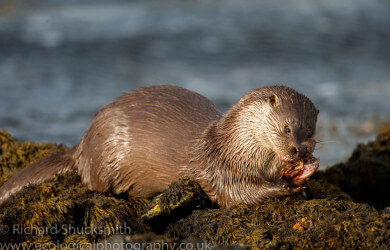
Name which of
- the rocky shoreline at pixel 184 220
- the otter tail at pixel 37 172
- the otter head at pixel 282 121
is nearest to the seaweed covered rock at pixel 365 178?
the rocky shoreline at pixel 184 220

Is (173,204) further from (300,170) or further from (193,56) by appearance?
(193,56)

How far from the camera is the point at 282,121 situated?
3342mm

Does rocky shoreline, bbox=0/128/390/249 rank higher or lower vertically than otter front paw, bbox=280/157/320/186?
lower

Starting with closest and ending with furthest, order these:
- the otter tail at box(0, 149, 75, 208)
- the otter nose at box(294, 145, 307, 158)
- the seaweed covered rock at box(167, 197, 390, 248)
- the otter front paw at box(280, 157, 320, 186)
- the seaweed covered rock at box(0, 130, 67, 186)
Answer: the seaweed covered rock at box(167, 197, 390, 248)
the otter nose at box(294, 145, 307, 158)
the otter front paw at box(280, 157, 320, 186)
the otter tail at box(0, 149, 75, 208)
the seaweed covered rock at box(0, 130, 67, 186)

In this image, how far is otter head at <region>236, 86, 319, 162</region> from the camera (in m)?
3.29

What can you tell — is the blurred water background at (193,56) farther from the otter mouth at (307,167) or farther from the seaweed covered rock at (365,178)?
the otter mouth at (307,167)

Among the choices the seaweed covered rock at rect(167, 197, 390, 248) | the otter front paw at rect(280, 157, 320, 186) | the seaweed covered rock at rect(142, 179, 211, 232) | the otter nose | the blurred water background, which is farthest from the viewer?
the blurred water background

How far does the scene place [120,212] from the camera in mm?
3488

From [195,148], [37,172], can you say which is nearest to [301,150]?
[195,148]

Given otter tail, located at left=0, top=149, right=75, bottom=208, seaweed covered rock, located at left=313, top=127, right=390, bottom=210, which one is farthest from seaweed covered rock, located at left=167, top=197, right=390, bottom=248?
seaweed covered rock, located at left=313, top=127, right=390, bottom=210

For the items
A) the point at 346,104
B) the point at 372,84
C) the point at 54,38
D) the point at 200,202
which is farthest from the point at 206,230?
the point at 54,38

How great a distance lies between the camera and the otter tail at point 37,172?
12.9 feet

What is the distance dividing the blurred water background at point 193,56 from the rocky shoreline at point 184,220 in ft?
8.33

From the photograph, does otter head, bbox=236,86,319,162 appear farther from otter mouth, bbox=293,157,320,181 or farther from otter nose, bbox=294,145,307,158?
otter mouth, bbox=293,157,320,181
